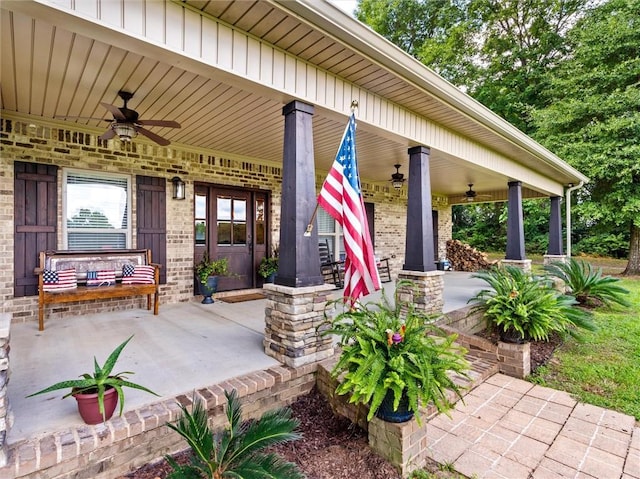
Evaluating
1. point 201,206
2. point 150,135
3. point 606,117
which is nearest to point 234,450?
point 150,135

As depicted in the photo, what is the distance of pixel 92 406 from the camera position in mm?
1794

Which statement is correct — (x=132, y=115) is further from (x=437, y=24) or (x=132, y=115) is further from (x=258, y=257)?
(x=437, y=24)

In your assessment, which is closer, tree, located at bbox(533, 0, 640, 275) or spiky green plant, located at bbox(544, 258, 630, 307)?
spiky green plant, located at bbox(544, 258, 630, 307)

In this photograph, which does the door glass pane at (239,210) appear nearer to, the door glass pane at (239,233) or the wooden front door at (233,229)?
the wooden front door at (233,229)

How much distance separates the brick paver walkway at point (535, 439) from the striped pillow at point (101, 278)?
4.02m

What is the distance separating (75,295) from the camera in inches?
147

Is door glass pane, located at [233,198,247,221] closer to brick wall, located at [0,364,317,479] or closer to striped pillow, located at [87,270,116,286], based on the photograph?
Result: striped pillow, located at [87,270,116,286]

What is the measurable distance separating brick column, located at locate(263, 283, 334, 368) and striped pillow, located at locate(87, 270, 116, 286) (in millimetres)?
2574

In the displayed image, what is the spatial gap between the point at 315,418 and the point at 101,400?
4.71 feet

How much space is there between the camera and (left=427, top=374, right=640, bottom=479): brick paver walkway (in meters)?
2.08

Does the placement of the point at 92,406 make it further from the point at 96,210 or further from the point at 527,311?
the point at 527,311

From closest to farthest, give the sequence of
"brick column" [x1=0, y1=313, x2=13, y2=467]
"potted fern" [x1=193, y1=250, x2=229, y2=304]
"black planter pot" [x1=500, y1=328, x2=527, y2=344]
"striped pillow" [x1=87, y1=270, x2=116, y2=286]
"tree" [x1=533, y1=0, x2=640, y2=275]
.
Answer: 1. "brick column" [x1=0, y1=313, x2=13, y2=467]
2. "black planter pot" [x1=500, y1=328, x2=527, y2=344]
3. "striped pillow" [x1=87, y1=270, x2=116, y2=286]
4. "potted fern" [x1=193, y1=250, x2=229, y2=304]
5. "tree" [x1=533, y1=0, x2=640, y2=275]

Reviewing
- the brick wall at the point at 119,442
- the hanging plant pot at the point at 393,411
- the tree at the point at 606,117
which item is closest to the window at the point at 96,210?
the brick wall at the point at 119,442

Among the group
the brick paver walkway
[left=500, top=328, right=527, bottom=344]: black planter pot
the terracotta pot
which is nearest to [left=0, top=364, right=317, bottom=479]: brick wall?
the terracotta pot
